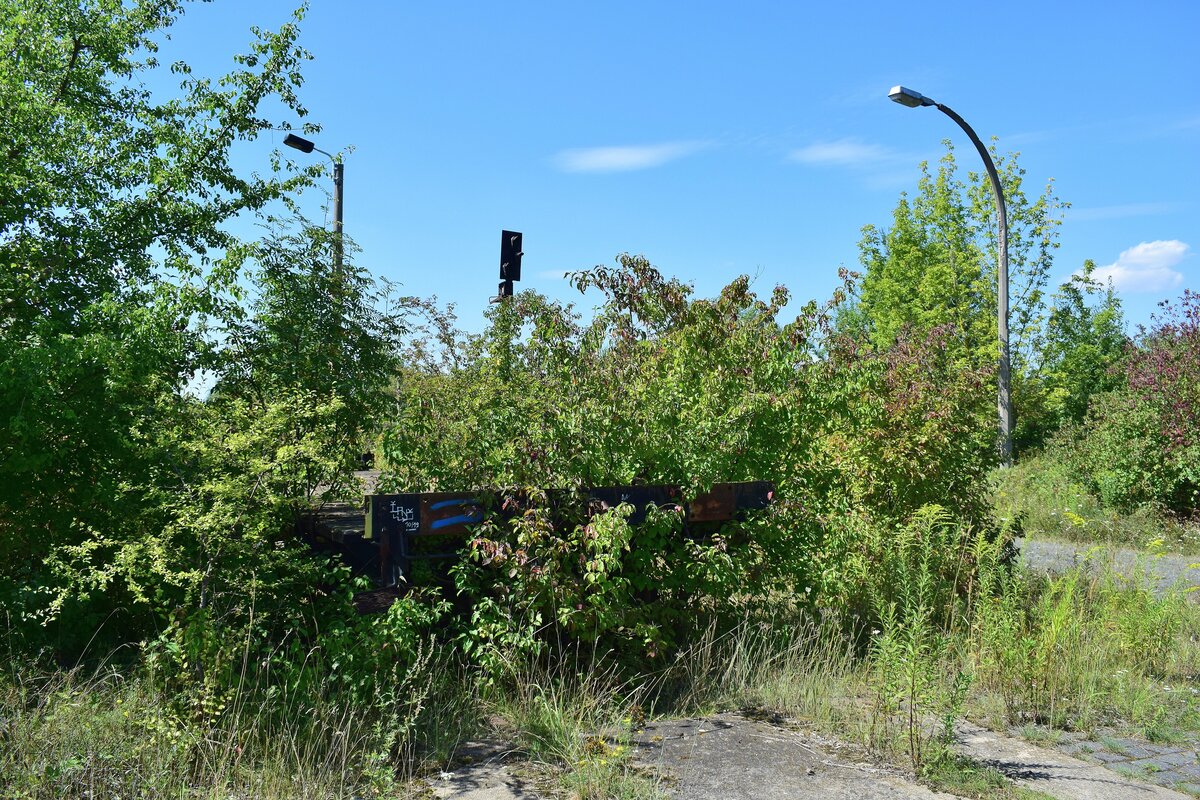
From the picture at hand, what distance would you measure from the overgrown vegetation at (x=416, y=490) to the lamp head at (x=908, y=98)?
5763 millimetres

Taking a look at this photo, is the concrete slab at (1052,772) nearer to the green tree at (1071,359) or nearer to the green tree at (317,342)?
the green tree at (317,342)

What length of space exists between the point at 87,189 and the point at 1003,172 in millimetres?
22731

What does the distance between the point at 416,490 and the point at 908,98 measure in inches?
410

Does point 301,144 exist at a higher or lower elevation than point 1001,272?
higher

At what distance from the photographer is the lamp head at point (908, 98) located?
42.5 feet

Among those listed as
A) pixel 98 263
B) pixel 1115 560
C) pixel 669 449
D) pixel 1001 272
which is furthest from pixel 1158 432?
pixel 98 263

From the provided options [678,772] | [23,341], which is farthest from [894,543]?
[23,341]

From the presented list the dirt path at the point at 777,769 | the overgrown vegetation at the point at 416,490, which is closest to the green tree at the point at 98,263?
the overgrown vegetation at the point at 416,490

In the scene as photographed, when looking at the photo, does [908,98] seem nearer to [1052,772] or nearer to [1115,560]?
[1115,560]

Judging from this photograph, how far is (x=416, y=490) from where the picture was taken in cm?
565

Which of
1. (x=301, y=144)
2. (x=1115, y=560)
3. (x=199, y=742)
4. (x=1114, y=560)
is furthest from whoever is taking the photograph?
(x=301, y=144)

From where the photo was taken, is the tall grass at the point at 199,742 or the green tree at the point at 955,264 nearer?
the tall grass at the point at 199,742

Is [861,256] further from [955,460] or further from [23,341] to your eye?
[23,341]

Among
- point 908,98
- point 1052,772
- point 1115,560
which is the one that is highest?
point 908,98
